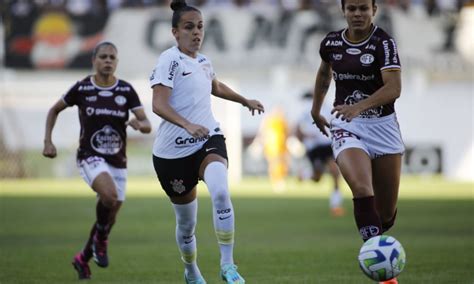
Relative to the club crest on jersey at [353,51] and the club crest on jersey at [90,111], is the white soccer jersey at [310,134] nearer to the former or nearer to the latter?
the club crest on jersey at [90,111]

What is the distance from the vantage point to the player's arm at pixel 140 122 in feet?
37.7

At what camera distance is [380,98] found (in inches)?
335

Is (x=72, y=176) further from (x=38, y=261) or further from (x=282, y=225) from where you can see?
(x=38, y=261)

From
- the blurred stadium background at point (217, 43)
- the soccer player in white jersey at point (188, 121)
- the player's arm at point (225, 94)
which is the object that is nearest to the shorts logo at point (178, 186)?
the soccer player in white jersey at point (188, 121)

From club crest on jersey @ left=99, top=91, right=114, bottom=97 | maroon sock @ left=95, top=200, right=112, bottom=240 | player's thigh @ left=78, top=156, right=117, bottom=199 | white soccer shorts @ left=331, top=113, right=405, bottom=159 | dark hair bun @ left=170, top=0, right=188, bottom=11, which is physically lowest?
maroon sock @ left=95, top=200, right=112, bottom=240

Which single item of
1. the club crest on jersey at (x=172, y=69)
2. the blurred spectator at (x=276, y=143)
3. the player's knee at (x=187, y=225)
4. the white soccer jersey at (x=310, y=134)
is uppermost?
the club crest on jersey at (x=172, y=69)

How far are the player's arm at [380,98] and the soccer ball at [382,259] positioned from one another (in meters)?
1.04

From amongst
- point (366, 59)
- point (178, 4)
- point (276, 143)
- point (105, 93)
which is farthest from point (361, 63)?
point (276, 143)

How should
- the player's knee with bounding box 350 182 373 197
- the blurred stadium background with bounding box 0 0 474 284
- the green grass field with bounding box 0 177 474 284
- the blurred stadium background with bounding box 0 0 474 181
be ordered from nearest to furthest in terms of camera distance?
the player's knee with bounding box 350 182 373 197 < the green grass field with bounding box 0 177 474 284 < the blurred stadium background with bounding box 0 0 474 284 < the blurred stadium background with bounding box 0 0 474 181

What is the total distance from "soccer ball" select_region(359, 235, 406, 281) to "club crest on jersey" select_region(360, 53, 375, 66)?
1.52 metres

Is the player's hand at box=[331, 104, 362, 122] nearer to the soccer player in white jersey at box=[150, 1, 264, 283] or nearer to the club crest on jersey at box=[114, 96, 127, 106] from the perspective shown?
the soccer player in white jersey at box=[150, 1, 264, 283]

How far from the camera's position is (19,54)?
1676 inches

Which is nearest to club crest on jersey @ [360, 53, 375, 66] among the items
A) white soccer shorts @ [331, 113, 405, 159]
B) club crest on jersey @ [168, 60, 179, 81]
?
white soccer shorts @ [331, 113, 405, 159]

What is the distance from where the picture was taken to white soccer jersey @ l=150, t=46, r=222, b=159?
9.15 m
